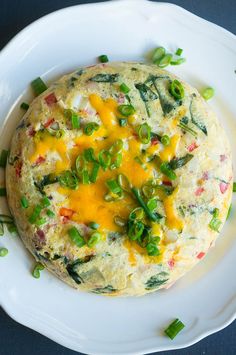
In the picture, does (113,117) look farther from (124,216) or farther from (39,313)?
(39,313)

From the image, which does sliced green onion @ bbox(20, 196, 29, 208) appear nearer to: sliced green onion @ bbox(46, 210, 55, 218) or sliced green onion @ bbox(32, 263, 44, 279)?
sliced green onion @ bbox(46, 210, 55, 218)

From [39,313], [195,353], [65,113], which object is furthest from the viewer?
[195,353]

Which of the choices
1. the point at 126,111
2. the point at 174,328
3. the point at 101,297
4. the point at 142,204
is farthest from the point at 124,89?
the point at 174,328

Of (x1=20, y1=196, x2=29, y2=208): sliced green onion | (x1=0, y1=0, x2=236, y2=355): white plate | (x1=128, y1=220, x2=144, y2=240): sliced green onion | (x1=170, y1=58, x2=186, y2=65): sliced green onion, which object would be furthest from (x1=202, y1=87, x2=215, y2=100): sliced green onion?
(x1=20, y1=196, x2=29, y2=208): sliced green onion

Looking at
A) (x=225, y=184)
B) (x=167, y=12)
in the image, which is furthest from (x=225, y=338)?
(x=167, y=12)

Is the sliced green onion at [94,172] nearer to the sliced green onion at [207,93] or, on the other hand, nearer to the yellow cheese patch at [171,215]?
the yellow cheese patch at [171,215]
